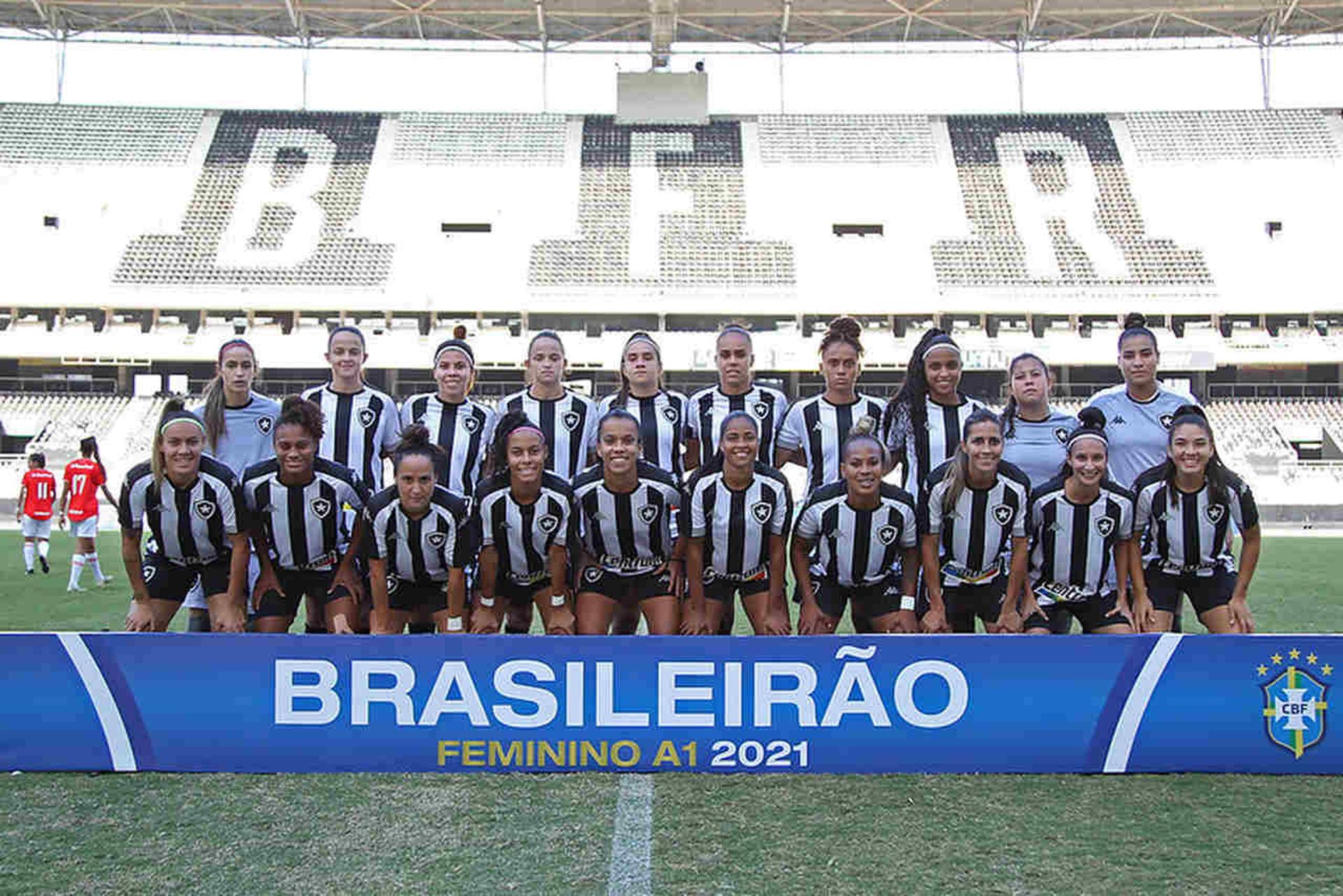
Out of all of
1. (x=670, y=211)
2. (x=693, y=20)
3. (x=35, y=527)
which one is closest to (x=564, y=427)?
(x=35, y=527)

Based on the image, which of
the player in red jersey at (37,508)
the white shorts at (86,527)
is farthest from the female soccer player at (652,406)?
the player in red jersey at (37,508)

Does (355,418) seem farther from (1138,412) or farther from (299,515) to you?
(1138,412)

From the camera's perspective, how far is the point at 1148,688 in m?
3.60

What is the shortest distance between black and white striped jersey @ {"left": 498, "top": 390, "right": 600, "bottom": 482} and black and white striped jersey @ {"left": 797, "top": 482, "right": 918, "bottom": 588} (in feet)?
3.75

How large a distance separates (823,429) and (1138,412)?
4.34ft

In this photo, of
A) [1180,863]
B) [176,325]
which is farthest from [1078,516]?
[176,325]

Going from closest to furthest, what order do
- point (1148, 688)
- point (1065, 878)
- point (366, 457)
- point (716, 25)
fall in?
point (1065, 878)
point (1148, 688)
point (366, 457)
point (716, 25)

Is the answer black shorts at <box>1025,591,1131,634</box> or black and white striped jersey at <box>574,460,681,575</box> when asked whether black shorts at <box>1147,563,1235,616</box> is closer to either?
black shorts at <box>1025,591,1131,634</box>

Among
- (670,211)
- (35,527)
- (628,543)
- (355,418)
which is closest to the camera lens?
(628,543)

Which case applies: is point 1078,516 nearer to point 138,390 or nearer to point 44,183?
point 138,390

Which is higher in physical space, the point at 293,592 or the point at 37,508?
the point at 37,508

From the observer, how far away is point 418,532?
441 centimetres

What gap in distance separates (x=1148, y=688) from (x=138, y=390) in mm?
25893

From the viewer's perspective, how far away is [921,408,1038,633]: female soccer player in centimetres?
430
